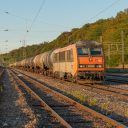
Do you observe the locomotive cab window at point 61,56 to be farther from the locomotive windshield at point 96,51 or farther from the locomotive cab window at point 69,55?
the locomotive windshield at point 96,51

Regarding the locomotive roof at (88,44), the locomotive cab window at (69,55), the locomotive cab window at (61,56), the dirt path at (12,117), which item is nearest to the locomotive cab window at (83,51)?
the locomotive roof at (88,44)

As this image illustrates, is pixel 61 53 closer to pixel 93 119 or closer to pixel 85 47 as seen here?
pixel 85 47

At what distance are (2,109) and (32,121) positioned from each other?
3498 millimetres

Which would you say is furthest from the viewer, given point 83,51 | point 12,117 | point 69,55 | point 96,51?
point 69,55

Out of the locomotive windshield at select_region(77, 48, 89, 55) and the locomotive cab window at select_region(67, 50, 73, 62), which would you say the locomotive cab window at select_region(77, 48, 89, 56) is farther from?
the locomotive cab window at select_region(67, 50, 73, 62)

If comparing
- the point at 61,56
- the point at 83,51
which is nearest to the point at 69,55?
the point at 83,51

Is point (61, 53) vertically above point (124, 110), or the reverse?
point (61, 53)

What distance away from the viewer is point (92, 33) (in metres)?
118

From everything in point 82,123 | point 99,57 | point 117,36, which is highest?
point 117,36

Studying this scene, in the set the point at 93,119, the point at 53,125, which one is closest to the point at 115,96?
the point at 93,119

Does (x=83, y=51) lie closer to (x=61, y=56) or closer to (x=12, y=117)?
(x=61, y=56)

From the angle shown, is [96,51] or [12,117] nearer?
[12,117]

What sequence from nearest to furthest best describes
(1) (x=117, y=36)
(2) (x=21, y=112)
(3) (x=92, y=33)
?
(2) (x=21, y=112)
(1) (x=117, y=36)
(3) (x=92, y=33)

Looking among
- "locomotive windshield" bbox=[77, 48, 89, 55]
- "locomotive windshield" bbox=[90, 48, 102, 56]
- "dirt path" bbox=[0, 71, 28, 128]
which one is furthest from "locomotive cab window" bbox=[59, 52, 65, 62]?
"dirt path" bbox=[0, 71, 28, 128]
